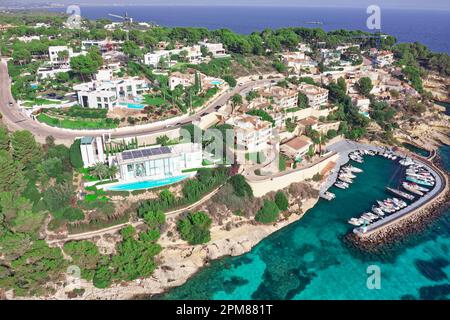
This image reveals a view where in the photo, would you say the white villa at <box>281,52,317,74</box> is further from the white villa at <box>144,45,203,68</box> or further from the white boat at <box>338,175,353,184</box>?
the white boat at <box>338,175,353,184</box>

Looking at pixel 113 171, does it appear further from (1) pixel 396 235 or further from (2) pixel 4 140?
(1) pixel 396 235

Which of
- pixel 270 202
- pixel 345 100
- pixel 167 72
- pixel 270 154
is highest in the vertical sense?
pixel 167 72

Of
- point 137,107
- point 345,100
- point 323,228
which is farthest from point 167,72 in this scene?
point 323,228

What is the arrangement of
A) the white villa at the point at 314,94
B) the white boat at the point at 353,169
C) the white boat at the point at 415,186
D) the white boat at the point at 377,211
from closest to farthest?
1. the white boat at the point at 377,211
2. the white boat at the point at 415,186
3. the white boat at the point at 353,169
4. the white villa at the point at 314,94

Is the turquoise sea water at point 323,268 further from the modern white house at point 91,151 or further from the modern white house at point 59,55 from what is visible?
the modern white house at point 59,55


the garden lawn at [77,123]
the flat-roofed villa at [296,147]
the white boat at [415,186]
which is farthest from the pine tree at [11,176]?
the white boat at [415,186]

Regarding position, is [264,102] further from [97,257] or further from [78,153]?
[97,257]

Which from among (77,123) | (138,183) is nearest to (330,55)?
(77,123)
